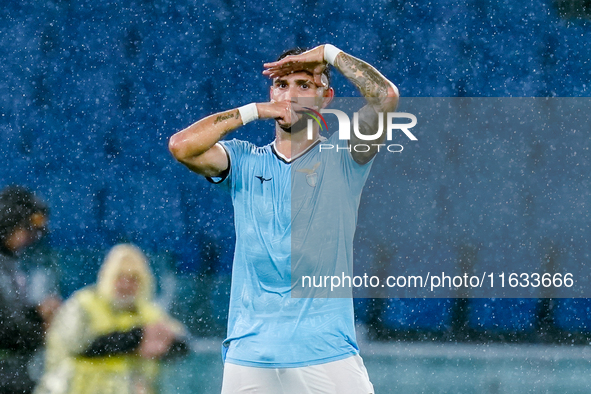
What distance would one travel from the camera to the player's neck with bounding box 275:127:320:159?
1.68 m

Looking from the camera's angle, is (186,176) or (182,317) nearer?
(182,317)

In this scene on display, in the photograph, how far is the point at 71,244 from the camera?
3682 mm

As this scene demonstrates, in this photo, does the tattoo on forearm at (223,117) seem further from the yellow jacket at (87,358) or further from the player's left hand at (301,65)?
the yellow jacket at (87,358)

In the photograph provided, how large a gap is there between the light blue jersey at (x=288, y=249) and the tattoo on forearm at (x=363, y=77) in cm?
14

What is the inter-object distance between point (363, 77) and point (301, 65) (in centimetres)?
15

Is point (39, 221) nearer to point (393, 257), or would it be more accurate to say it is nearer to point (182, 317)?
point (182, 317)

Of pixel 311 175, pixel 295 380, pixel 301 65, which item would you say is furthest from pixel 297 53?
pixel 295 380

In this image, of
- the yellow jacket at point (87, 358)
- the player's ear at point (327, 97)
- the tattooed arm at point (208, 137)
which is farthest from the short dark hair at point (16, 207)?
the player's ear at point (327, 97)

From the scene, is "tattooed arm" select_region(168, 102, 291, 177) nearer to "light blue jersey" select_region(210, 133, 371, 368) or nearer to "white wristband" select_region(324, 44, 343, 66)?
"light blue jersey" select_region(210, 133, 371, 368)

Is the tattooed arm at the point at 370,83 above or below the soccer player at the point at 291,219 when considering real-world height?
above

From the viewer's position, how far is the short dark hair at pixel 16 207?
92.1 inches

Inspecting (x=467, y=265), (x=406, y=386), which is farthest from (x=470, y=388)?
(x=467, y=265)

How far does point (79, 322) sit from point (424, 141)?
6.89 feet

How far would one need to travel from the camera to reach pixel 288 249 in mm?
1561
